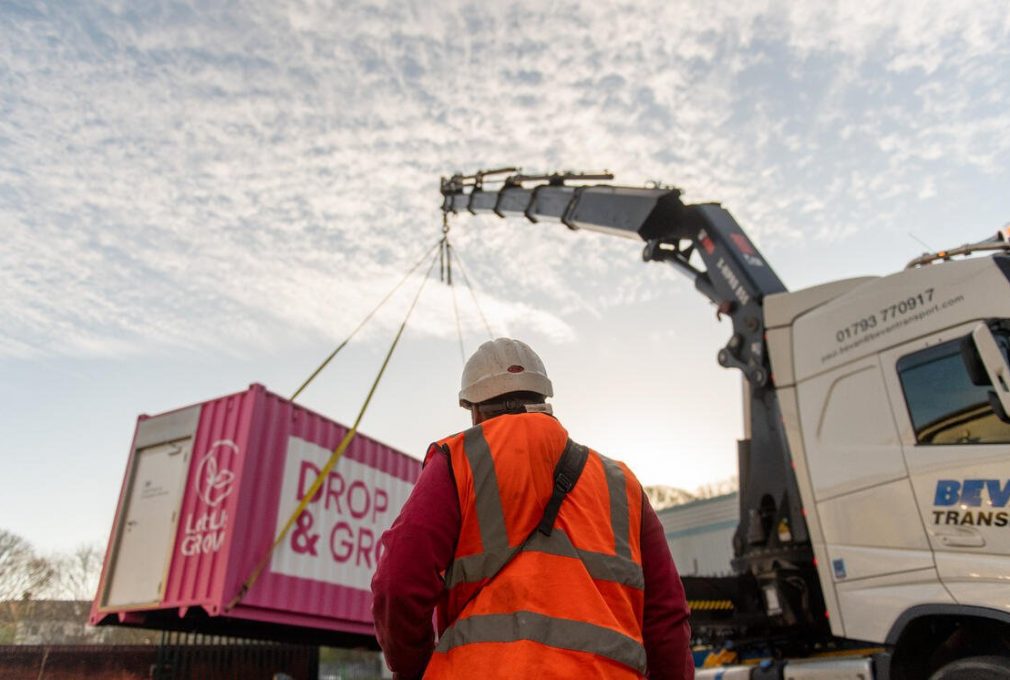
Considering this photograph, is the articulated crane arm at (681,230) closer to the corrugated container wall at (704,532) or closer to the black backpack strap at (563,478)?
the black backpack strap at (563,478)

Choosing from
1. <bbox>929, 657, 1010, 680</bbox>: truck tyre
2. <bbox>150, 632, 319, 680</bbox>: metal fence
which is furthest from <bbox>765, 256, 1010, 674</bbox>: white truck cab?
<bbox>150, 632, 319, 680</bbox>: metal fence

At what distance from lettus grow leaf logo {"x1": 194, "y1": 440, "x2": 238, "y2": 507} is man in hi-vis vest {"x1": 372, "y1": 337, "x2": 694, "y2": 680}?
21.1ft

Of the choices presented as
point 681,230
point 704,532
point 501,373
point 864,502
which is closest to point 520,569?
point 501,373

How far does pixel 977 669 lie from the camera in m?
3.69

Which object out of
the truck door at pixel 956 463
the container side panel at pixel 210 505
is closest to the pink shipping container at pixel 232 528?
the container side panel at pixel 210 505

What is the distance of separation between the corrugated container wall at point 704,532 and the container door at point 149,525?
39.7ft

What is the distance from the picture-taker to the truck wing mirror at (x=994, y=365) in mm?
3740

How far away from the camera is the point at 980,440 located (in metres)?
3.93

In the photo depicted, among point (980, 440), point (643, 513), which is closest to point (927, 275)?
point (980, 440)

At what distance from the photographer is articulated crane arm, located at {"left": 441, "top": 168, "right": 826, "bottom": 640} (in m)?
5.17

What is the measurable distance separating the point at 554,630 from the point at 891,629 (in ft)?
11.7

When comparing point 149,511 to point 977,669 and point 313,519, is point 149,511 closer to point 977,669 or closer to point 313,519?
point 313,519

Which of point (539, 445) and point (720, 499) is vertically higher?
point (720, 499)

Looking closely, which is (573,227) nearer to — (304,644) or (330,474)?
(330,474)
